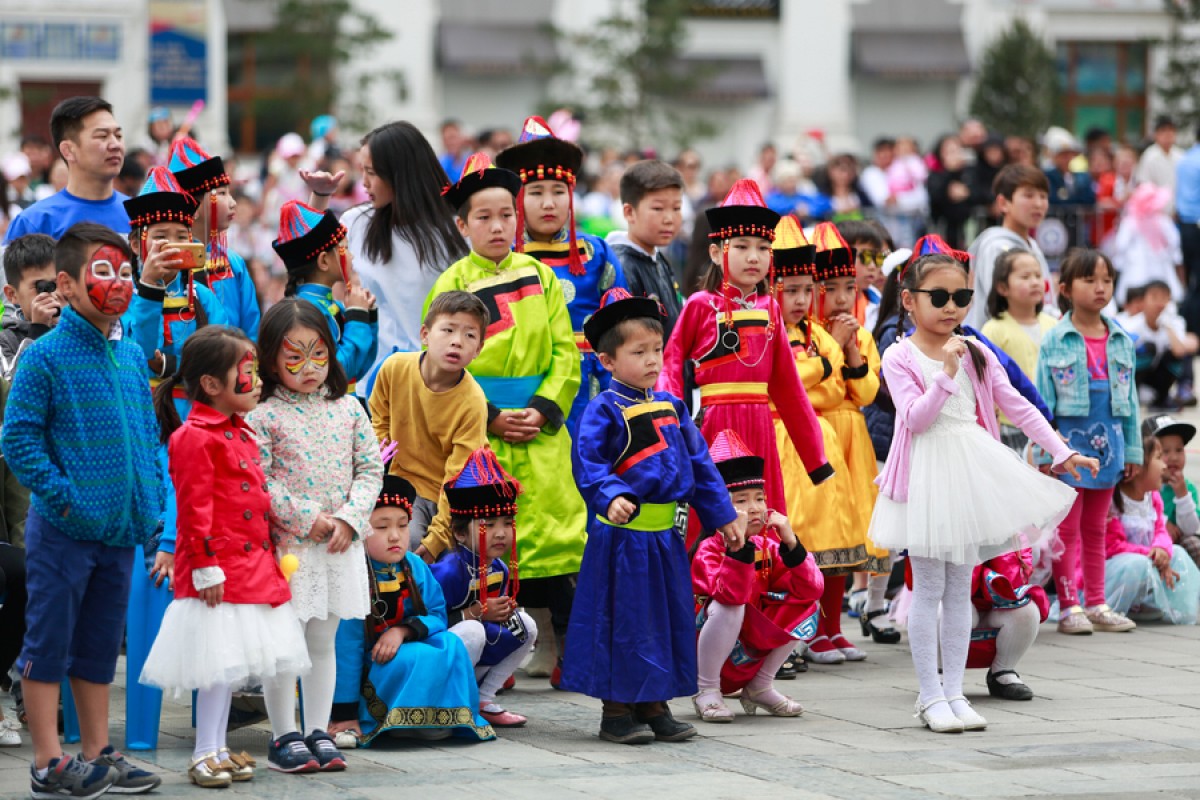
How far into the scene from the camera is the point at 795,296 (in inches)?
338

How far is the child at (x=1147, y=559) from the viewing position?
9.70 meters

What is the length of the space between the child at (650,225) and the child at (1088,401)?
6.48ft

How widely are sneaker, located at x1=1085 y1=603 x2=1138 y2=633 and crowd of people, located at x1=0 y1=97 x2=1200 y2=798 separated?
0.03 metres

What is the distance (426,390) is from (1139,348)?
9.82m

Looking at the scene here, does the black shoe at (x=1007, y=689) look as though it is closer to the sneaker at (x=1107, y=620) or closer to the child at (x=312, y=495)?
the sneaker at (x=1107, y=620)

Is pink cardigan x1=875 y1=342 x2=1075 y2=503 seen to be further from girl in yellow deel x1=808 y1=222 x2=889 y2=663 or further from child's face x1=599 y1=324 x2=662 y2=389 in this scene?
girl in yellow deel x1=808 y1=222 x2=889 y2=663

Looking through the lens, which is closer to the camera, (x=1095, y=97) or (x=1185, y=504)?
(x=1185, y=504)

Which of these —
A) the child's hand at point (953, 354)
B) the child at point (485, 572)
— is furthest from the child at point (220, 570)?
the child's hand at point (953, 354)

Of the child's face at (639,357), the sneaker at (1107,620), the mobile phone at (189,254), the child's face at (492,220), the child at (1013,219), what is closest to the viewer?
the mobile phone at (189,254)

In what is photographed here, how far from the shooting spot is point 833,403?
8.77 m

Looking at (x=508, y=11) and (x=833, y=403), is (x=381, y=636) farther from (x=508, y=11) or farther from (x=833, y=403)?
(x=508, y=11)

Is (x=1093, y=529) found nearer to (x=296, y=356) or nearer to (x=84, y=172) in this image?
(x=296, y=356)

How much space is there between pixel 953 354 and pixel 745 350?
1.12 m

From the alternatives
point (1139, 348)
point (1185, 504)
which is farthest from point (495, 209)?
point (1139, 348)
